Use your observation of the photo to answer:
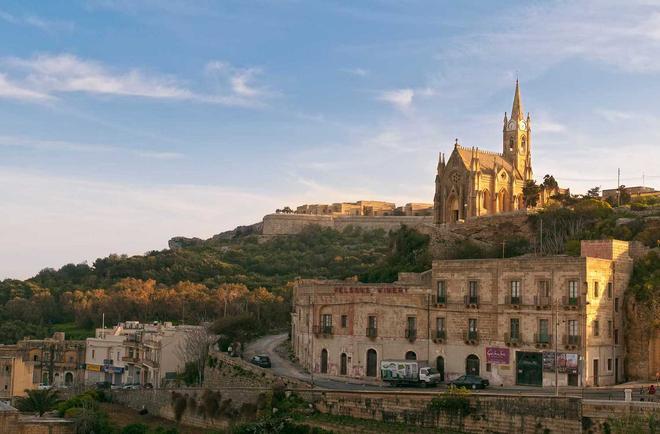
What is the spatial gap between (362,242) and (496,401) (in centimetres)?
9954

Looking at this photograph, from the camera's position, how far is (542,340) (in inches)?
1769

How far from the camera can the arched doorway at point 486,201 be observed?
295 ft

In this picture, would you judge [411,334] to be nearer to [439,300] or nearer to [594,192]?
[439,300]

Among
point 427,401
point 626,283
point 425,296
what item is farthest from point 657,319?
point 427,401

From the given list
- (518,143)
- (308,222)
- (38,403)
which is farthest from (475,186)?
(308,222)

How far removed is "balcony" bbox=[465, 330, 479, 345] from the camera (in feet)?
154

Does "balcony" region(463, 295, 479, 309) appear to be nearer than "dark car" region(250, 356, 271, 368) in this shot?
Yes

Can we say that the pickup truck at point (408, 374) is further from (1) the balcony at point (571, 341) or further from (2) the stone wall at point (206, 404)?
(1) the balcony at point (571, 341)

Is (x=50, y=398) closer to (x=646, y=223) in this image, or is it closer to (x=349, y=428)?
(x=349, y=428)

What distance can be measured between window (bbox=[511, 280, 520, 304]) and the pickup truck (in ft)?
17.9

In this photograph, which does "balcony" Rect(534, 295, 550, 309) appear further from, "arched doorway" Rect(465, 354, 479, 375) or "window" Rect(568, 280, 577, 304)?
"arched doorway" Rect(465, 354, 479, 375)

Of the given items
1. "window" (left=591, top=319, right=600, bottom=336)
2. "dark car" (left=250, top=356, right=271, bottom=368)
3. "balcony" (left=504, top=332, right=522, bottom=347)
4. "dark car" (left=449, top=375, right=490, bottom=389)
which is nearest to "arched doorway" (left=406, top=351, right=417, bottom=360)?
"dark car" (left=449, top=375, right=490, bottom=389)

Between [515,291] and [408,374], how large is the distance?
22.1ft

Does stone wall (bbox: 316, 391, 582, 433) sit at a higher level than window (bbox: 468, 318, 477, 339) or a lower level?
lower
